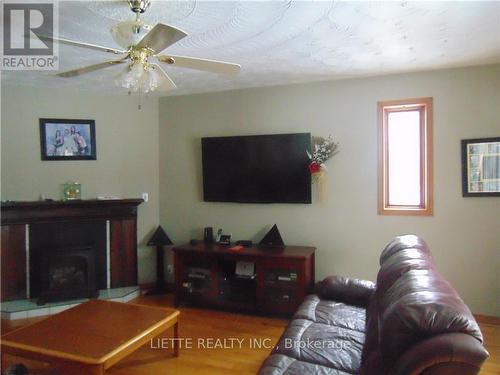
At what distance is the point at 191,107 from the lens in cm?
430

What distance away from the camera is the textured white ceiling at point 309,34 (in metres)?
2.02

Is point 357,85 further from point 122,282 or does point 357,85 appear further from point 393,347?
point 122,282

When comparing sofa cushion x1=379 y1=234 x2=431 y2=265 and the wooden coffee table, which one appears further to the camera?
sofa cushion x1=379 y1=234 x2=431 y2=265

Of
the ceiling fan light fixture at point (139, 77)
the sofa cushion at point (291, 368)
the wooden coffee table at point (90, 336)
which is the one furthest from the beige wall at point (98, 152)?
the sofa cushion at point (291, 368)

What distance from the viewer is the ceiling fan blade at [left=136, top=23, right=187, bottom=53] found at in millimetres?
1461

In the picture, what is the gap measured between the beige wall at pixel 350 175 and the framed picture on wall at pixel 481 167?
7cm

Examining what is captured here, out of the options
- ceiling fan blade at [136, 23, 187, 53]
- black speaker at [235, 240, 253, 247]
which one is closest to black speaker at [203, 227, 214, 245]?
black speaker at [235, 240, 253, 247]

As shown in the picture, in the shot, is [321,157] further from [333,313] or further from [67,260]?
[67,260]

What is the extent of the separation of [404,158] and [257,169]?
1.63 m

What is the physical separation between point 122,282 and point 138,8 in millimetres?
3416

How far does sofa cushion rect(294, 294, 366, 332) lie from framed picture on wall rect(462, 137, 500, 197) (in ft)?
5.62

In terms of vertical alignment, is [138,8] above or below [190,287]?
above

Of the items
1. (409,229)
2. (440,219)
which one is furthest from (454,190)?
(409,229)

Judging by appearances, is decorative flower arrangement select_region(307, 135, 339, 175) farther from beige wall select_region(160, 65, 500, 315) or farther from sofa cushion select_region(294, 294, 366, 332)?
sofa cushion select_region(294, 294, 366, 332)
